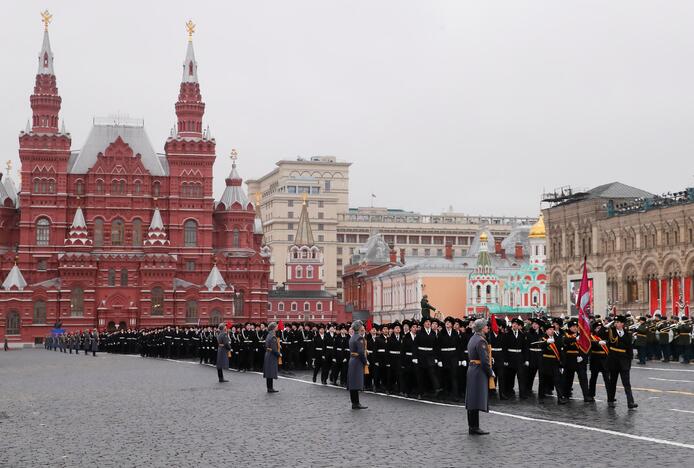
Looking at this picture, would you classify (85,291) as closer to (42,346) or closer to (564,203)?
(42,346)

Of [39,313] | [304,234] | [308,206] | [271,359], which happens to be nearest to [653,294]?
[39,313]

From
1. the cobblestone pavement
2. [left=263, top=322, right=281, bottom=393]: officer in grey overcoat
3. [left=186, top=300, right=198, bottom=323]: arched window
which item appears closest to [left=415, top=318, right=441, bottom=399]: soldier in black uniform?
the cobblestone pavement

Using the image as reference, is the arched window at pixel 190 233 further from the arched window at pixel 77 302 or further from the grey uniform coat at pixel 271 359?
the grey uniform coat at pixel 271 359

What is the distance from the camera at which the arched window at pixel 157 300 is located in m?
85.1

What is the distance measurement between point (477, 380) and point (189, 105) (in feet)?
255

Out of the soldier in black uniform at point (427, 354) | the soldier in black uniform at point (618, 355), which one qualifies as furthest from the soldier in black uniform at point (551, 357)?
the soldier in black uniform at point (427, 354)

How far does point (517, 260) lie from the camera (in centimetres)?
11262

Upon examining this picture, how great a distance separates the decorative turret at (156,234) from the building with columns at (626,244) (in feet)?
102

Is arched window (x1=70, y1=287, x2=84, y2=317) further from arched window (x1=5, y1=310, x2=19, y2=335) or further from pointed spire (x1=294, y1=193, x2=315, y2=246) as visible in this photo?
pointed spire (x1=294, y1=193, x2=315, y2=246)

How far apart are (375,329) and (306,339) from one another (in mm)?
9160

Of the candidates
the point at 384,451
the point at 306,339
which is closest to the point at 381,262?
the point at 306,339

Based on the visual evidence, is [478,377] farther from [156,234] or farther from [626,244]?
[156,234]

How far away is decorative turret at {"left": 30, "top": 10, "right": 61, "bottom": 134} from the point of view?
287ft

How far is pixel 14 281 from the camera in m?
82.6
